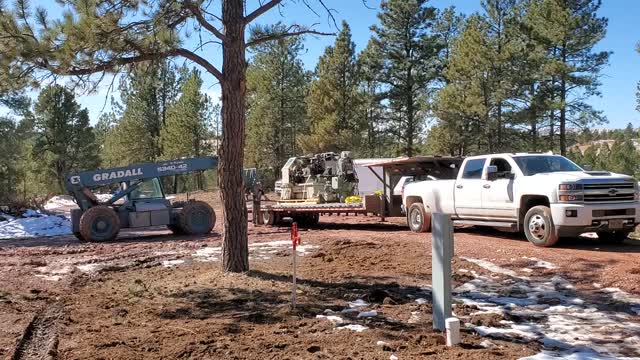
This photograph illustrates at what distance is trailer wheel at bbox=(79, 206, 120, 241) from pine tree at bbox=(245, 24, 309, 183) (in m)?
32.7

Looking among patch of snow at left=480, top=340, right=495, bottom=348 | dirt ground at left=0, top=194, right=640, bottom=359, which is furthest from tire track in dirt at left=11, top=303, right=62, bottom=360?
patch of snow at left=480, top=340, right=495, bottom=348

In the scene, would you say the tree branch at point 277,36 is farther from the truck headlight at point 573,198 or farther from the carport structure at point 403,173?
the carport structure at point 403,173

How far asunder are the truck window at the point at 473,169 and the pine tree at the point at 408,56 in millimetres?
28203

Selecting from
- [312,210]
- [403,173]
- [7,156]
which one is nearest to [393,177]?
[403,173]

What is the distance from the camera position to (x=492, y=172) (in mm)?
12641

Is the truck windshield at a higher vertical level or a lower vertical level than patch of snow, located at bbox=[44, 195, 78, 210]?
higher

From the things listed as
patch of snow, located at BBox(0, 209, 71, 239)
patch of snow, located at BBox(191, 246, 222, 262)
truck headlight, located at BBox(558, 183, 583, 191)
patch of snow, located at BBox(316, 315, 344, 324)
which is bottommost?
patch of snow, located at BBox(316, 315, 344, 324)

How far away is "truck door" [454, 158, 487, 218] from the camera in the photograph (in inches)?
520

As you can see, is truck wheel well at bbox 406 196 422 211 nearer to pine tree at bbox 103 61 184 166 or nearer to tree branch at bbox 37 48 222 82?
tree branch at bbox 37 48 222 82

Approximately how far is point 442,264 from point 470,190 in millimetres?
8166

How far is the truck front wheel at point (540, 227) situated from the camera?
11.2 metres

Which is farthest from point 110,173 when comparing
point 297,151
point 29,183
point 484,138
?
point 29,183

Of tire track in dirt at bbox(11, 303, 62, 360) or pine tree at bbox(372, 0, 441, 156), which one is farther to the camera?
pine tree at bbox(372, 0, 441, 156)

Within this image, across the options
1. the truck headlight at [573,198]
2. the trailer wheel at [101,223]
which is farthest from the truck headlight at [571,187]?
the trailer wheel at [101,223]
